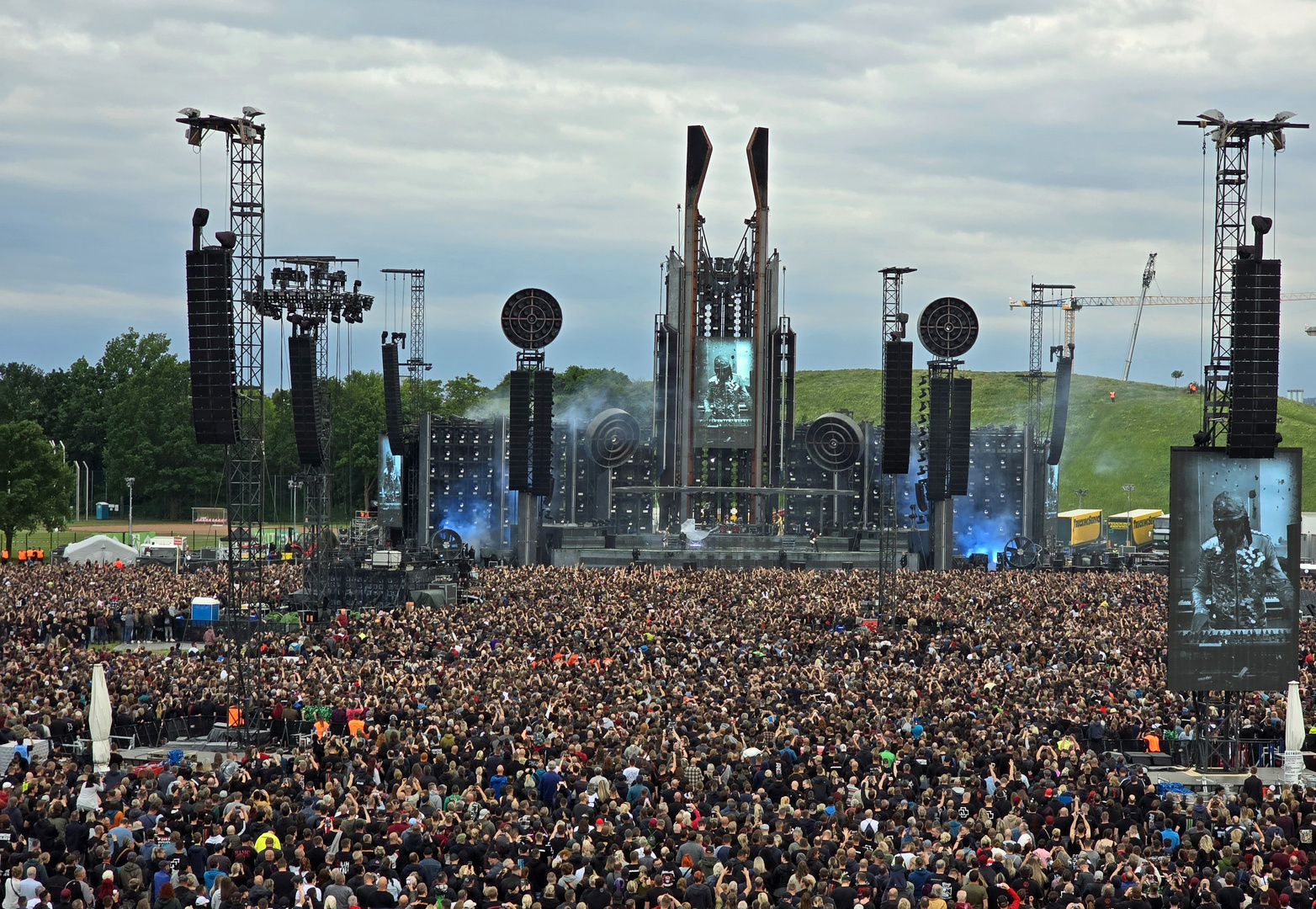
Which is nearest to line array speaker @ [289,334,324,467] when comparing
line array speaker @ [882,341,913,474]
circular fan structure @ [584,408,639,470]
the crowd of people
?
the crowd of people

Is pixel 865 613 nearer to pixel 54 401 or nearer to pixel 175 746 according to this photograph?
pixel 175 746

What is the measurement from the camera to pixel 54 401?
399ft

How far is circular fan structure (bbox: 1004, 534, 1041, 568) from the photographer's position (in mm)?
69688

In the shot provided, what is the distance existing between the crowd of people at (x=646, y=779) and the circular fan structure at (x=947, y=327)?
1140 inches

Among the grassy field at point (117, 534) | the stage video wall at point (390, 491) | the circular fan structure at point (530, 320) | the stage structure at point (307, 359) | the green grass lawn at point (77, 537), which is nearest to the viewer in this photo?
the stage structure at point (307, 359)

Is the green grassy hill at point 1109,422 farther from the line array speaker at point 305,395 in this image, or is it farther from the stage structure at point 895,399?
the line array speaker at point 305,395

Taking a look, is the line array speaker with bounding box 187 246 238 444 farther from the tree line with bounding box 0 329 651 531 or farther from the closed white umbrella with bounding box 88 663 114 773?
the tree line with bounding box 0 329 651 531

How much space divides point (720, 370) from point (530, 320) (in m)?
13.8

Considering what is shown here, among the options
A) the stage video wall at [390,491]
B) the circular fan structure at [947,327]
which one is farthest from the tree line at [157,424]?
the circular fan structure at [947,327]

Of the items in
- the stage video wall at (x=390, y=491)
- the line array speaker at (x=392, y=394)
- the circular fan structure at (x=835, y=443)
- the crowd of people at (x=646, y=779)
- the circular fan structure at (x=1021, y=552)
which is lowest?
the circular fan structure at (x=1021, y=552)

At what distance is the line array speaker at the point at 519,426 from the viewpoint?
63156mm

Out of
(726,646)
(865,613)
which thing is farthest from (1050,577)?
(726,646)

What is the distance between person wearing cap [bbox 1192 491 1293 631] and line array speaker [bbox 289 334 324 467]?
33.1 metres

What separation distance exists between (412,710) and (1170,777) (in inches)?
479
